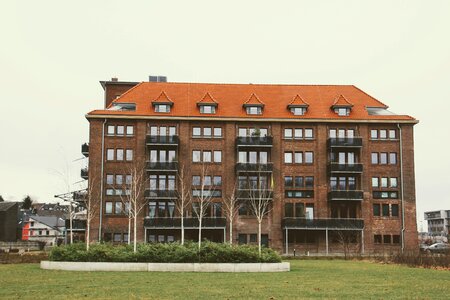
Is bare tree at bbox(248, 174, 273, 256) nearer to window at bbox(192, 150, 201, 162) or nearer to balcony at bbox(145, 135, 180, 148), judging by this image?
window at bbox(192, 150, 201, 162)

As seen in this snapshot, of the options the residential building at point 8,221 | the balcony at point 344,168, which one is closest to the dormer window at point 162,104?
the balcony at point 344,168

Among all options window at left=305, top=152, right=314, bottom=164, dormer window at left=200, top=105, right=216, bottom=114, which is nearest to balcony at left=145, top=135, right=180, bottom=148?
dormer window at left=200, top=105, right=216, bottom=114

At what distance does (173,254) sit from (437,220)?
162 meters

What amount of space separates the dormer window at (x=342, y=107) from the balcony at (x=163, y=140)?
16.5 metres

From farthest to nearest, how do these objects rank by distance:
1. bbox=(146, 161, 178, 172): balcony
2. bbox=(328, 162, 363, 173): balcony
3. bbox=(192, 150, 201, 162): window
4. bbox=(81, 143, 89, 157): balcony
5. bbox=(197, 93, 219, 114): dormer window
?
bbox=(197, 93, 219, 114): dormer window → bbox=(81, 143, 89, 157): balcony → bbox=(192, 150, 201, 162): window → bbox=(328, 162, 363, 173): balcony → bbox=(146, 161, 178, 172): balcony

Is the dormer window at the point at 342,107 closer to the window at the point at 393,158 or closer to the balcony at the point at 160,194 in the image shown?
the window at the point at 393,158

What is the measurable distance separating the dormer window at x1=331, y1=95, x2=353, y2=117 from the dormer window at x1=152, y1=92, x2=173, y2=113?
16.8 m

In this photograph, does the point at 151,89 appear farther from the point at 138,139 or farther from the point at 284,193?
the point at 284,193

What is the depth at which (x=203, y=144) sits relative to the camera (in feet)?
201

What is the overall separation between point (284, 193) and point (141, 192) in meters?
14.2

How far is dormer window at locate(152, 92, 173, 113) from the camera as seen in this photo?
6125cm

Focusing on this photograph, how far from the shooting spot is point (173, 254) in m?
32.0

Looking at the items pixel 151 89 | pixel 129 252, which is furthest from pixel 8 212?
pixel 129 252

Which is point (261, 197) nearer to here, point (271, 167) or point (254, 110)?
point (271, 167)
